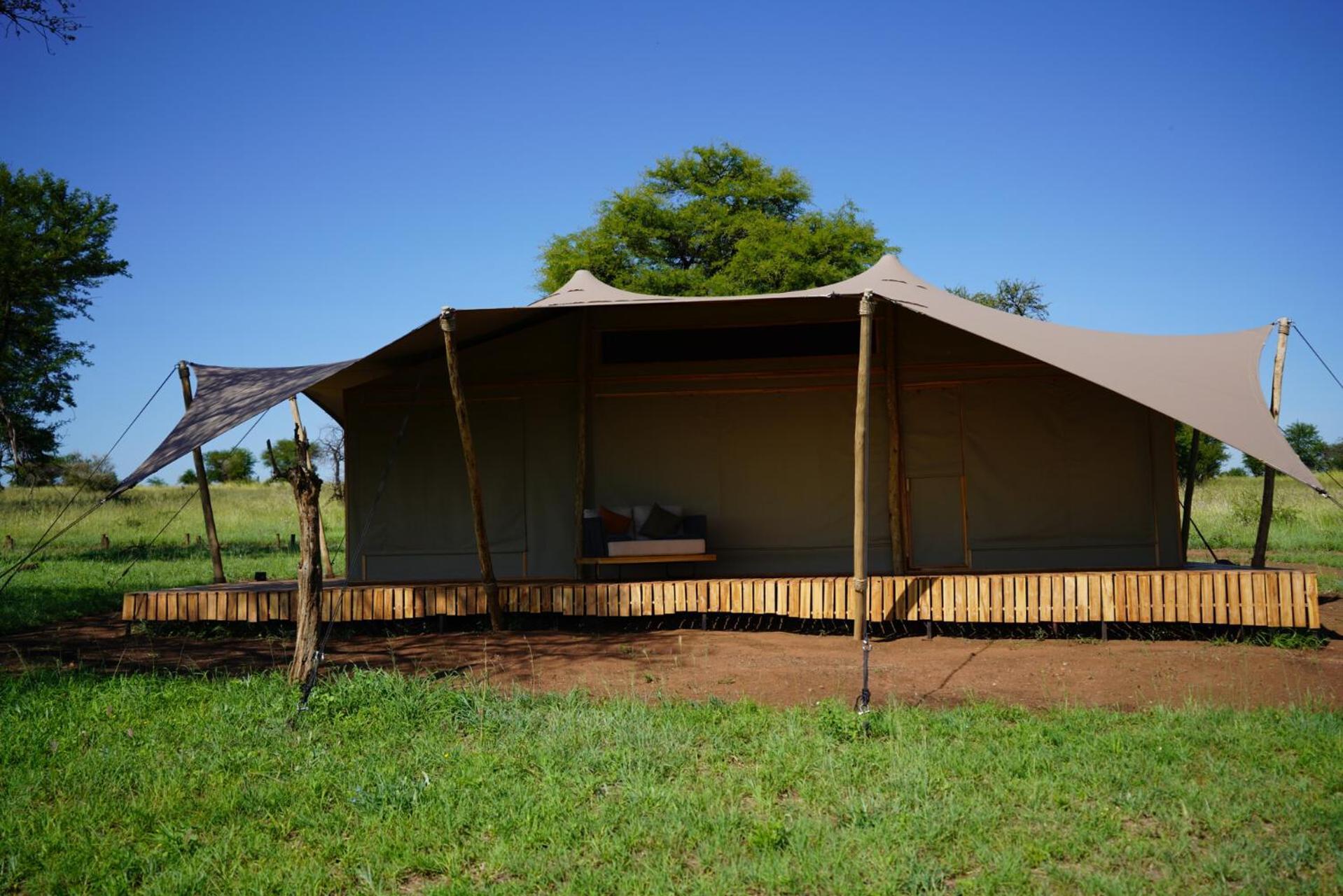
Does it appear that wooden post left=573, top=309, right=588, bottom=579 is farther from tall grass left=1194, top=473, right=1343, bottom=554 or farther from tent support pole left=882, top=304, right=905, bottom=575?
tall grass left=1194, top=473, right=1343, bottom=554

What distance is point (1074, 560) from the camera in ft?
29.9

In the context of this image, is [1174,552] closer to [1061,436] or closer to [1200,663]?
[1061,436]

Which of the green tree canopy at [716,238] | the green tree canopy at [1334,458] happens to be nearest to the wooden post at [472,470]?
the green tree canopy at [716,238]

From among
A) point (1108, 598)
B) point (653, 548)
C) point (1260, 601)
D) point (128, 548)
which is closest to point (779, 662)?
point (653, 548)

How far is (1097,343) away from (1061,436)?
1.34 metres

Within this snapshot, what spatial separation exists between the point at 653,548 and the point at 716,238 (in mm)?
15956

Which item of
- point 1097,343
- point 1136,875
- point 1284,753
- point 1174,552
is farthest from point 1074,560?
point 1136,875

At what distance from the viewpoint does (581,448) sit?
916 cm

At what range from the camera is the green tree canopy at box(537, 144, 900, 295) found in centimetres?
2180

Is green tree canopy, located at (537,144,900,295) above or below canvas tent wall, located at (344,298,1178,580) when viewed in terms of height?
above

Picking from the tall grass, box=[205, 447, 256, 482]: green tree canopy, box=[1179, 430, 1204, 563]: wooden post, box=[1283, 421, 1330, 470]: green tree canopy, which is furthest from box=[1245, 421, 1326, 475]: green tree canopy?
box=[205, 447, 256, 482]: green tree canopy

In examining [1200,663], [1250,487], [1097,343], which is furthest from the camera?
[1250,487]

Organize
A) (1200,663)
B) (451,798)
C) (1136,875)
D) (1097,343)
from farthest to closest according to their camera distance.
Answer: (1097,343) → (1200,663) → (451,798) → (1136,875)

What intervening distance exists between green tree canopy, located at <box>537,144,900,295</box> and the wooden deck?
13.8 metres
